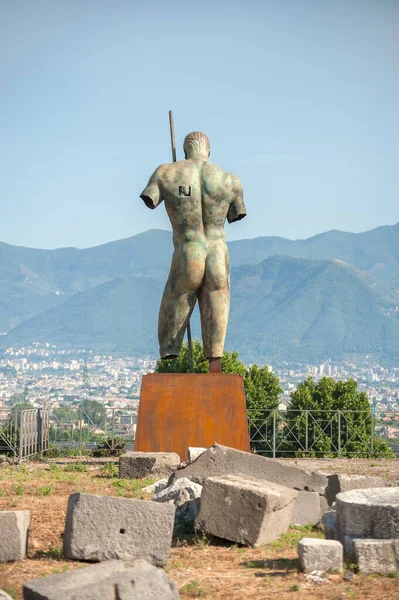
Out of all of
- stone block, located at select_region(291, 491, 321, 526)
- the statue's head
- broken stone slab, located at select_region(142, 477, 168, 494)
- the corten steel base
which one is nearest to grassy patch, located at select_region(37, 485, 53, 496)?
broken stone slab, located at select_region(142, 477, 168, 494)

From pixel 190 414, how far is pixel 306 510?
3.94m

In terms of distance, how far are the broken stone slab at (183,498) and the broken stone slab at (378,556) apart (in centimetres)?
209

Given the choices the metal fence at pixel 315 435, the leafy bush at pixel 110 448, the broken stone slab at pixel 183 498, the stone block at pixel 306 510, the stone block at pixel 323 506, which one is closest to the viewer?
the broken stone slab at pixel 183 498

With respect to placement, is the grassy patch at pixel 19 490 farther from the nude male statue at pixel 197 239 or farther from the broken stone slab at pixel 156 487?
the nude male statue at pixel 197 239

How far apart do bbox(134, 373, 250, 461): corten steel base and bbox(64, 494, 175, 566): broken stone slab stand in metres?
5.86

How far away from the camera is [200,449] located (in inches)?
508

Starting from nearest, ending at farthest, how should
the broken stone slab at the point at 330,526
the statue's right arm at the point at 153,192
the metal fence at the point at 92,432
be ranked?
1. the broken stone slab at the point at 330,526
2. the statue's right arm at the point at 153,192
3. the metal fence at the point at 92,432

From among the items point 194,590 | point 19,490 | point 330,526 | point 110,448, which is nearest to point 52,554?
point 194,590

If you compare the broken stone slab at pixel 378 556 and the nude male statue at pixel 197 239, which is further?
the nude male statue at pixel 197 239

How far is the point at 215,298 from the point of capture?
14.8 metres

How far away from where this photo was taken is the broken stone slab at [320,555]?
780cm

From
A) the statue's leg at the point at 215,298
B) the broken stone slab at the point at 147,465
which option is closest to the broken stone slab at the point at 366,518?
the broken stone slab at the point at 147,465

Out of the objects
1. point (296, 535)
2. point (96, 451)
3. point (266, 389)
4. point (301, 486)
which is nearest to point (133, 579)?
point (296, 535)

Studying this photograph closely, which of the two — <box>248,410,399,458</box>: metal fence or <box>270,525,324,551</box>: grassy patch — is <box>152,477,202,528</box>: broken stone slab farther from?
<box>248,410,399,458</box>: metal fence
